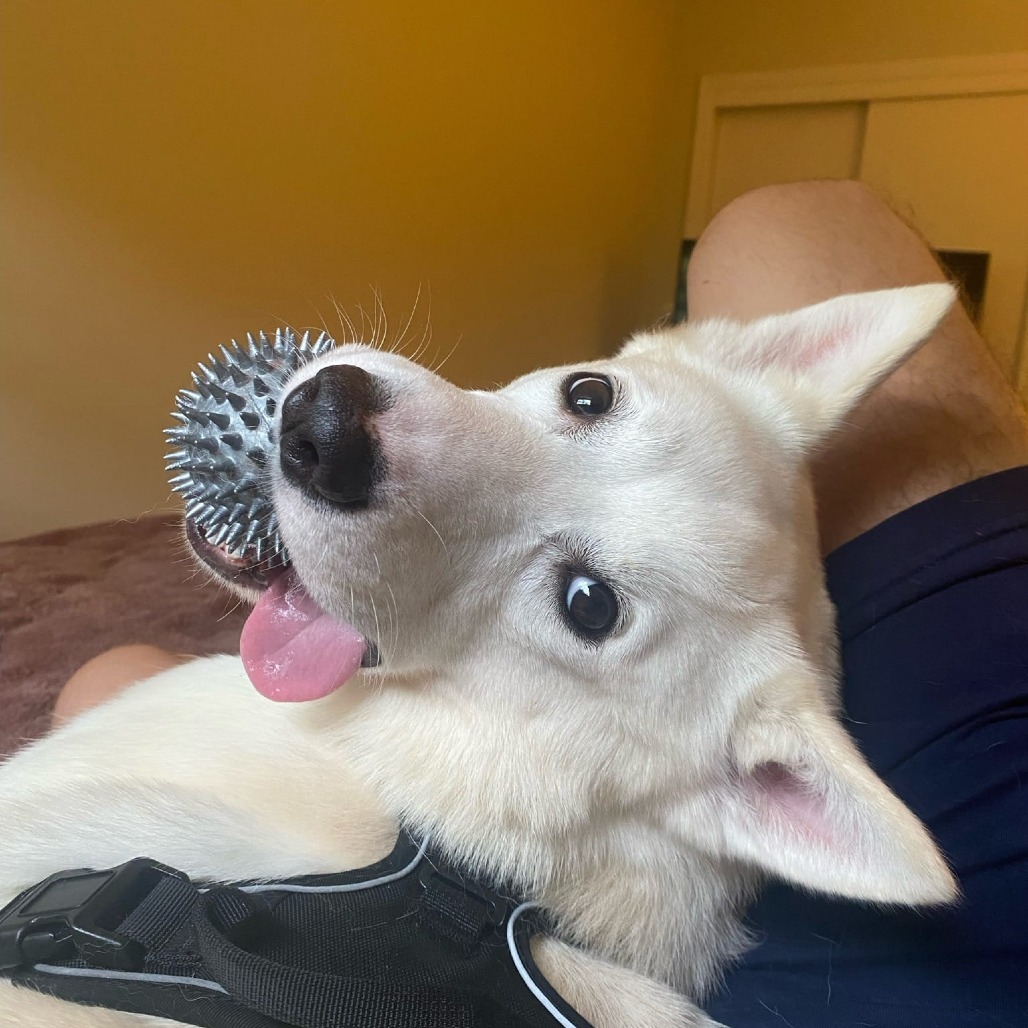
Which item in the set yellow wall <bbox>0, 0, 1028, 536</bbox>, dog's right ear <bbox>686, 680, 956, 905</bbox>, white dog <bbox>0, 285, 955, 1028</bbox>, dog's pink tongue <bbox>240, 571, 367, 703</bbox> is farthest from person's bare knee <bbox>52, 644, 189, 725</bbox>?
yellow wall <bbox>0, 0, 1028, 536</bbox>

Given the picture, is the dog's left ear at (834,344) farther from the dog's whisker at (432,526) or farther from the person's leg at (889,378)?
the dog's whisker at (432,526)

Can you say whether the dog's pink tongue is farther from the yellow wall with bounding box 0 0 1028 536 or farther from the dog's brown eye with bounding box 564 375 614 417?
the yellow wall with bounding box 0 0 1028 536

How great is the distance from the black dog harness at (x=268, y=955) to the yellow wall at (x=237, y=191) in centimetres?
233

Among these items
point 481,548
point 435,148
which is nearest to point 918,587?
point 481,548

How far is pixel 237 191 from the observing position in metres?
3.02

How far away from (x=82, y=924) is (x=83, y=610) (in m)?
1.52

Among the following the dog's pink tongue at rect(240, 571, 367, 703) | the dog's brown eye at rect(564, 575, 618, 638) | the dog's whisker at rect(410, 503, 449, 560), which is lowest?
the dog's pink tongue at rect(240, 571, 367, 703)

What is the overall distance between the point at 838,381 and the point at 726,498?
14.4 inches

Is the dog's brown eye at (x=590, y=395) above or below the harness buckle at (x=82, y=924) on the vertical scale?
above

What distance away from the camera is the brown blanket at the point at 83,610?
1781 millimetres

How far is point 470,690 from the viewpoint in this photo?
975 millimetres

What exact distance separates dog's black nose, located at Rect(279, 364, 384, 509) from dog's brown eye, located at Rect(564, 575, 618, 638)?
0.88ft

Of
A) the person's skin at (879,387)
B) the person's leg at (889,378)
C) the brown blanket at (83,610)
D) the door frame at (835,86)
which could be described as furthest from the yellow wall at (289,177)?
the person's leg at (889,378)

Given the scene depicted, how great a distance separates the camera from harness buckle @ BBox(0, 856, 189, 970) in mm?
749
